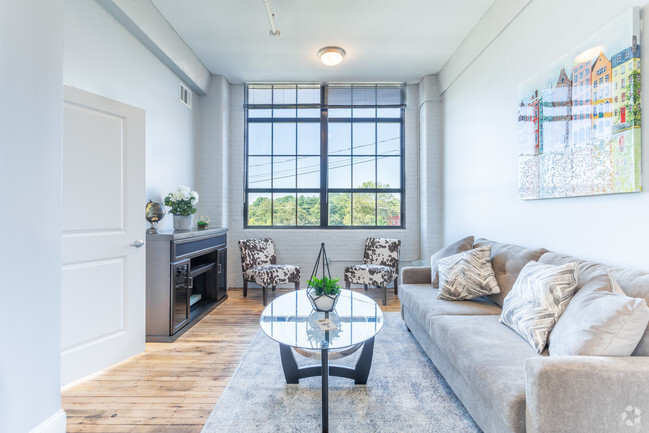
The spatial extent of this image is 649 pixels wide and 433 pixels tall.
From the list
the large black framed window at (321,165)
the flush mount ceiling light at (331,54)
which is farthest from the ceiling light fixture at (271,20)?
the large black framed window at (321,165)

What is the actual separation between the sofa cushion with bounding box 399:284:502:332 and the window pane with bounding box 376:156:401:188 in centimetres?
223

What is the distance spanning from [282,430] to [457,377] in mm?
974

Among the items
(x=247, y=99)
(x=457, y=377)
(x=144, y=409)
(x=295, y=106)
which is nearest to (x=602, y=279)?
(x=457, y=377)

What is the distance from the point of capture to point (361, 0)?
2.81 m

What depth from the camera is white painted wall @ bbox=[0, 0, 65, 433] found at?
1354 millimetres

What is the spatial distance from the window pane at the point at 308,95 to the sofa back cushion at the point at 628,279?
373 cm

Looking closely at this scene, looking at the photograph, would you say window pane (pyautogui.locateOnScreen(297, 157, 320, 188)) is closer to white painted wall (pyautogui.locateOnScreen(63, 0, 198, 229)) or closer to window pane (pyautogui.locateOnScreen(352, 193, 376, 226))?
window pane (pyautogui.locateOnScreen(352, 193, 376, 226))

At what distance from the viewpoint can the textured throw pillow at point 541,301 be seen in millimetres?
1549

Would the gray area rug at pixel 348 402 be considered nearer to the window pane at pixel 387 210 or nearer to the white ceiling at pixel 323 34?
the window pane at pixel 387 210

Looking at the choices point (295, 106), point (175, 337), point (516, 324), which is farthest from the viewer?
point (295, 106)

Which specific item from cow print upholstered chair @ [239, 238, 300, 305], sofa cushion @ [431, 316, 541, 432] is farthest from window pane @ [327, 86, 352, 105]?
sofa cushion @ [431, 316, 541, 432]

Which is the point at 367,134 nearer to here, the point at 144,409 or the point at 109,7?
the point at 109,7

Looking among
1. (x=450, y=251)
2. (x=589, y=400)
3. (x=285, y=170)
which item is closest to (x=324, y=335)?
(x=589, y=400)

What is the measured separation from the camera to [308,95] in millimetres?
4609
